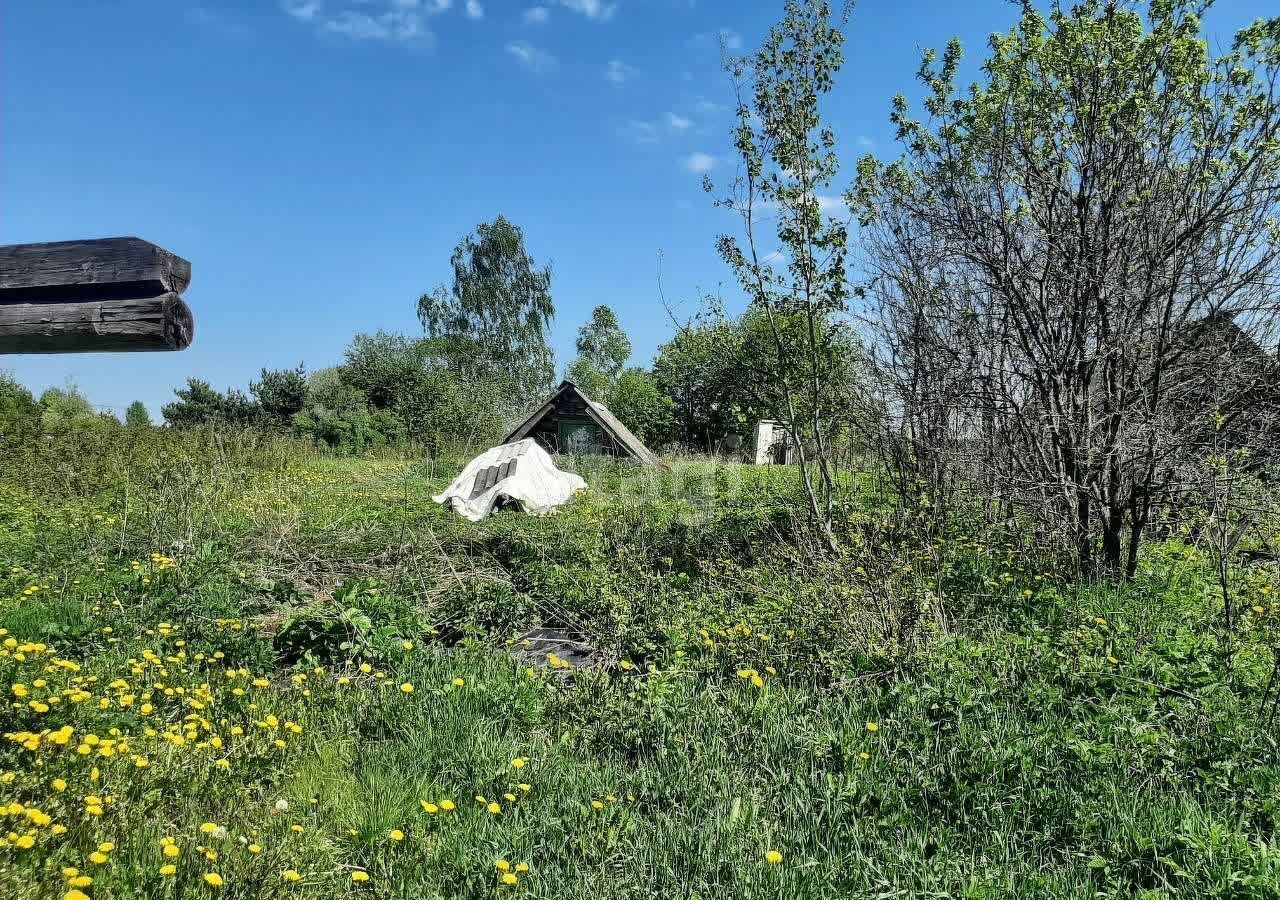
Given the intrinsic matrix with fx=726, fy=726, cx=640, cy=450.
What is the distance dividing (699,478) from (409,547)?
28.6ft

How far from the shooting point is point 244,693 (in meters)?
4.00

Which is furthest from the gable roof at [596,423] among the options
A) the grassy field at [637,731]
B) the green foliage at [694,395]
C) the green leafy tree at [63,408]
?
the grassy field at [637,731]

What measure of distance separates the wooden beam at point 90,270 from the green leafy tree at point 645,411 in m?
31.2

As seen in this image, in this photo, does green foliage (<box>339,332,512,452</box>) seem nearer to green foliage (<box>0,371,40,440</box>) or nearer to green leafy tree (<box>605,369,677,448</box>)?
green leafy tree (<box>605,369,677,448</box>)

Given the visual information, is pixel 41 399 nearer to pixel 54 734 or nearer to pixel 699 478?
pixel 699 478

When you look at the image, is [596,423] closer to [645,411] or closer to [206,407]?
[645,411]

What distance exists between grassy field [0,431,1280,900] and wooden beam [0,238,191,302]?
166 cm

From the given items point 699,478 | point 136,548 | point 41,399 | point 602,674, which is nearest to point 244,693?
point 602,674

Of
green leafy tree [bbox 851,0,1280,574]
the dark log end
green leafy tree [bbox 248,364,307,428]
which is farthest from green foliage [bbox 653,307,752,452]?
the dark log end

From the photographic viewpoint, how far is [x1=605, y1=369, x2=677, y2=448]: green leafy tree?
33.3 m

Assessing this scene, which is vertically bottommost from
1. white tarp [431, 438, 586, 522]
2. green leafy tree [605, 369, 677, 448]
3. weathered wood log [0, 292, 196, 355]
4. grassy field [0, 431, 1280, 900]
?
grassy field [0, 431, 1280, 900]

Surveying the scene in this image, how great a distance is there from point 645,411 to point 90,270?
31.4 m

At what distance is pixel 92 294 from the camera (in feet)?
6.22

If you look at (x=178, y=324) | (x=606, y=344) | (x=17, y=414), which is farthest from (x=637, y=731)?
(x=606, y=344)
